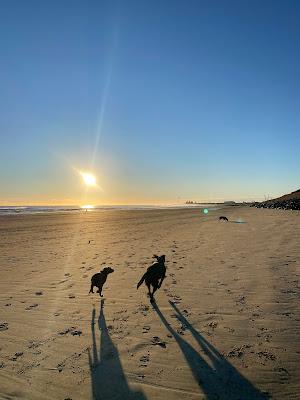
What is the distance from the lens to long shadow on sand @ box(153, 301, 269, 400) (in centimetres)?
504

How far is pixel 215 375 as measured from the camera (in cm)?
560

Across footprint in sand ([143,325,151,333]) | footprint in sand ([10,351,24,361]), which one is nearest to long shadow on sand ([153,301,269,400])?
footprint in sand ([143,325,151,333])

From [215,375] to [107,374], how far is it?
1732 mm

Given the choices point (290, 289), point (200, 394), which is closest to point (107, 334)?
point (200, 394)

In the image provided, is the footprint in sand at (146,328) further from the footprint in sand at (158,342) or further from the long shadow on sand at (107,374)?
the long shadow on sand at (107,374)

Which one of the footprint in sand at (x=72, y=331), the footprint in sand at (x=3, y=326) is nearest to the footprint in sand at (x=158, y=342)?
the footprint in sand at (x=72, y=331)

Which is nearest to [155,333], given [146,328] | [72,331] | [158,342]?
[146,328]

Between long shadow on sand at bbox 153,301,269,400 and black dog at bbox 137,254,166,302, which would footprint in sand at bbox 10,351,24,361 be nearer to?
long shadow on sand at bbox 153,301,269,400

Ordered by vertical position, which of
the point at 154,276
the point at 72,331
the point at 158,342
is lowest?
the point at 158,342

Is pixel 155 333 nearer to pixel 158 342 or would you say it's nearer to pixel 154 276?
pixel 158 342

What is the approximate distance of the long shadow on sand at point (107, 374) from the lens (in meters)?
5.13

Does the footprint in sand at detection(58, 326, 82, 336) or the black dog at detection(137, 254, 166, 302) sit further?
the black dog at detection(137, 254, 166, 302)

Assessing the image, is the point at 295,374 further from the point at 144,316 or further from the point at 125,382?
the point at 144,316

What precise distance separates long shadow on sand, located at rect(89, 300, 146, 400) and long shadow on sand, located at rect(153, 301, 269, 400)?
103 cm
